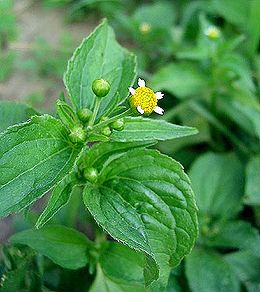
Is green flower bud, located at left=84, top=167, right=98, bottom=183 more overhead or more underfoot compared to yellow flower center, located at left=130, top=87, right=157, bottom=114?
more underfoot

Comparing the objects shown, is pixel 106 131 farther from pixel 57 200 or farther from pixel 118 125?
pixel 57 200

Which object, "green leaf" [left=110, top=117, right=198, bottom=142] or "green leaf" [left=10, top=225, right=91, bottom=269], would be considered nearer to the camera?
"green leaf" [left=110, top=117, right=198, bottom=142]

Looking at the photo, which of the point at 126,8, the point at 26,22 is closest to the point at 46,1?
the point at 26,22

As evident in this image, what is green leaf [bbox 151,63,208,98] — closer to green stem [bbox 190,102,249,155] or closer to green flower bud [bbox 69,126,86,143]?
green stem [bbox 190,102,249,155]

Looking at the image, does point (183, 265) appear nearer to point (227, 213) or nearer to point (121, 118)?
point (227, 213)

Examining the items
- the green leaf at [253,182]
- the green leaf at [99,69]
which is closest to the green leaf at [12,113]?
the green leaf at [99,69]

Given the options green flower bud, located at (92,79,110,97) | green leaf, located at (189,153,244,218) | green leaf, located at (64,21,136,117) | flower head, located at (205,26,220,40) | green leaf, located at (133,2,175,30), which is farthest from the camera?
green leaf, located at (133,2,175,30)

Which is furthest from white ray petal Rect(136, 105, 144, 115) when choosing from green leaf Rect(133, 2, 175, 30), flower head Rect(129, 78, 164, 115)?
green leaf Rect(133, 2, 175, 30)
